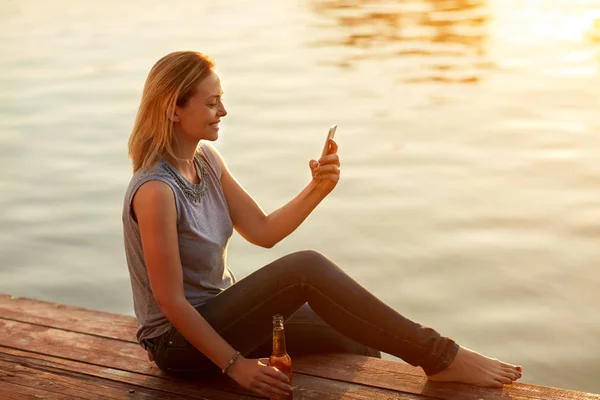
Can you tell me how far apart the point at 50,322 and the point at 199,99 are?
45.0 inches

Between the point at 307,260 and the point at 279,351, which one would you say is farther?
the point at 307,260

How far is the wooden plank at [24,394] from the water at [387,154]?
1930 millimetres

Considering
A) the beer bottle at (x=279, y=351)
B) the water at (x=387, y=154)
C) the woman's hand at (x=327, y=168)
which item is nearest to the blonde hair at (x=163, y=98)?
the woman's hand at (x=327, y=168)

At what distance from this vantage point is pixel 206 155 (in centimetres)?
331

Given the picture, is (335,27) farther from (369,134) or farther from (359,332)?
(359,332)

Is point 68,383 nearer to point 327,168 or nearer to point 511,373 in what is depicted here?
point 327,168

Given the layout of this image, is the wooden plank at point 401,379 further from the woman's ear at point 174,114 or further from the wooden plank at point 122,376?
the woman's ear at point 174,114

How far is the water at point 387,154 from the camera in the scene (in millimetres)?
5180

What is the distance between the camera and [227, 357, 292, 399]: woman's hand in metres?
2.88

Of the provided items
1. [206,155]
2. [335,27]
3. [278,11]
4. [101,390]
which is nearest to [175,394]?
[101,390]

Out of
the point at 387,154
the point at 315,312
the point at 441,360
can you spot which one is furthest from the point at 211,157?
the point at 387,154

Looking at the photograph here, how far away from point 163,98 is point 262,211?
0.57m

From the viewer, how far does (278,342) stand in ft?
9.53

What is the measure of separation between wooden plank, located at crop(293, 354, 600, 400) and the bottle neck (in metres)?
0.31
